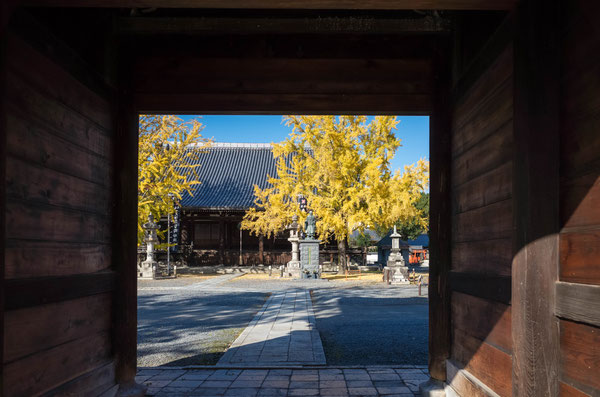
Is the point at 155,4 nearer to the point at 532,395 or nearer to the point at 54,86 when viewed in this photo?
the point at 54,86

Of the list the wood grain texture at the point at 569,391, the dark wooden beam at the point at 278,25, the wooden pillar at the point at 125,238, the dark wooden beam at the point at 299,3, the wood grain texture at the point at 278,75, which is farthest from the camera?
the wood grain texture at the point at 278,75

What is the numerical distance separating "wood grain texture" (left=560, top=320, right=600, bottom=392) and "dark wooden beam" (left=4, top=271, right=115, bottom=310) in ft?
8.76

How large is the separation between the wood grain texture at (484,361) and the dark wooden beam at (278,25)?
2454mm

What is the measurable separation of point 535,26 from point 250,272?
63.0 ft

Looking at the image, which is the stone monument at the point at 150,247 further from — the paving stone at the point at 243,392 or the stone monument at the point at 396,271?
the paving stone at the point at 243,392

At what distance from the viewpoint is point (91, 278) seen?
3.20 metres

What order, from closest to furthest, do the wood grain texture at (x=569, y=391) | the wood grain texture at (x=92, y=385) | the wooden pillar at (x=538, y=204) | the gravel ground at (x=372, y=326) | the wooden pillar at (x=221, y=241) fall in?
the wood grain texture at (x=569, y=391) → the wooden pillar at (x=538, y=204) → the wood grain texture at (x=92, y=385) → the gravel ground at (x=372, y=326) → the wooden pillar at (x=221, y=241)

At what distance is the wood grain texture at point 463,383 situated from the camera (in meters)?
2.81

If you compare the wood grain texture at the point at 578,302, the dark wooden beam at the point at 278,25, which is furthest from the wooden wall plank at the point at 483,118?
the wood grain texture at the point at 578,302

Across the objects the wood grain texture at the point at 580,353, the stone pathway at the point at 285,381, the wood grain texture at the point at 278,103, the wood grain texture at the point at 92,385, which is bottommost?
the stone pathway at the point at 285,381

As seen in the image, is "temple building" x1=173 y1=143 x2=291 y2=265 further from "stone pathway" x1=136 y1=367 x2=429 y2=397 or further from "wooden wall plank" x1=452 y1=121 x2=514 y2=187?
"wooden wall plank" x1=452 y1=121 x2=514 y2=187

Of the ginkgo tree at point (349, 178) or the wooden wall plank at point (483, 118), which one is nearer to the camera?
the wooden wall plank at point (483, 118)

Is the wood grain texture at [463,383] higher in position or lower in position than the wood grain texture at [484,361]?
lower

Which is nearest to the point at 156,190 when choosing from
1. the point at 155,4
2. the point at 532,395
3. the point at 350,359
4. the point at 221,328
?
the point at 221,328
